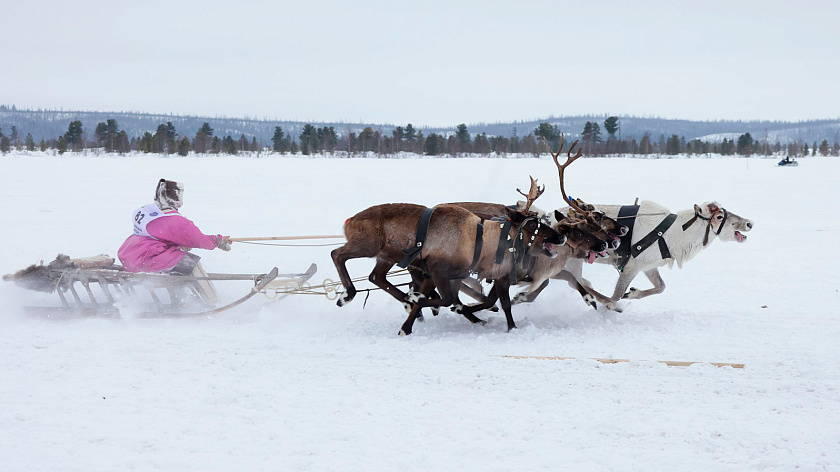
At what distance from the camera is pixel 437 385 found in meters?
5.55

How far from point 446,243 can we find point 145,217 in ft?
12.3

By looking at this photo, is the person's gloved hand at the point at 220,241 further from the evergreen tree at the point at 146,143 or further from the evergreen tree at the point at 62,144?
the evergreen tree at the point at 62,144

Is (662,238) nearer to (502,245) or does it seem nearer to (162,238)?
(502,245)

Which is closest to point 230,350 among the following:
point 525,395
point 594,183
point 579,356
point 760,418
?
point 525,395

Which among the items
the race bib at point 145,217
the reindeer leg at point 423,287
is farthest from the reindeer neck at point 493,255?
the race bib at point 145,217

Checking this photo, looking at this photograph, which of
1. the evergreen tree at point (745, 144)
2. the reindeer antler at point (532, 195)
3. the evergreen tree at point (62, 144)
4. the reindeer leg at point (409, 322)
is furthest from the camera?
the evergreen tree at point (745, 144)

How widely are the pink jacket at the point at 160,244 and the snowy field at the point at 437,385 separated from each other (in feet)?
2.91

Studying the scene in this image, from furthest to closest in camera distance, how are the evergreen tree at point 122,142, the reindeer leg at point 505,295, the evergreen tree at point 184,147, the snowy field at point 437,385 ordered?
the evergreen tree at point 122,142
the evergreen tree at point 184,147
the reindeer leg at point 505,295
the snowy field at point 437,385

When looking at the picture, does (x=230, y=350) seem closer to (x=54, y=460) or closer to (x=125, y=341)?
(x=125, y=341)

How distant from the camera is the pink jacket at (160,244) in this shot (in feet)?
27.6

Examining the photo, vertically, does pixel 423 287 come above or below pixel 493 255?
below

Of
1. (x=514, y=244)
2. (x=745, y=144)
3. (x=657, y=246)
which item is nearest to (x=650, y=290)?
(x=657, y=246)

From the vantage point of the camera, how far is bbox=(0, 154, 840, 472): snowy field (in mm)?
4176

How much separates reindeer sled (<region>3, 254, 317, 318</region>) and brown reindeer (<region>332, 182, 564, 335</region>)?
4.33 feet
